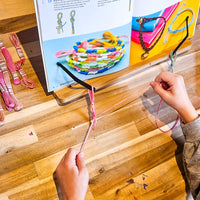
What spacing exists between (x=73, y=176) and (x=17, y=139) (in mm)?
226

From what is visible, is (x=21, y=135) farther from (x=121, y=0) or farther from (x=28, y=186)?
(x=121, y=0)

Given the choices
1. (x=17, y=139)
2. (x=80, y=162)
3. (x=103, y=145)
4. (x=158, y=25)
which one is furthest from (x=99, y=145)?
(x=158, y=25)

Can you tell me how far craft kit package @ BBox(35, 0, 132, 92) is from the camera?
0.66 metres

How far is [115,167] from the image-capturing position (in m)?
0.76

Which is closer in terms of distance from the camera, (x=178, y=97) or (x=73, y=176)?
(x=73, y=176)

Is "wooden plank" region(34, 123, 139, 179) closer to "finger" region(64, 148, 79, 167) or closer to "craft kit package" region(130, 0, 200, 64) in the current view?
"finger" region(64, 148, 79, 167)

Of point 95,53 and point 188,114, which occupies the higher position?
point 95,53

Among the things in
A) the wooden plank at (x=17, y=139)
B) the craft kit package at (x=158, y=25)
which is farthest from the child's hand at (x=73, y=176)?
the craft kit package at (x=158, y=25)

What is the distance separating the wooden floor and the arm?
1.8 inches

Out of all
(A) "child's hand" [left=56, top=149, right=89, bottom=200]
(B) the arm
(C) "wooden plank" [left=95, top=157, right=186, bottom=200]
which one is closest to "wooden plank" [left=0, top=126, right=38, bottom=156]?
(A) "child's hand" [left=56, top=149, right=89, bottom=200]

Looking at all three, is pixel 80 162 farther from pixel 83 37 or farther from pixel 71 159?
pixel 83 37

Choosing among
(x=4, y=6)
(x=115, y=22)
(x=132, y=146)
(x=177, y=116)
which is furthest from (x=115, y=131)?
(x=4, y=6)

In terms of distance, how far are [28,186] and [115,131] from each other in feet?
0.94

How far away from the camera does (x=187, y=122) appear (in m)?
0.78
